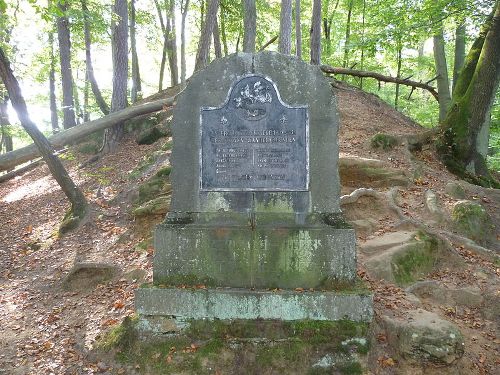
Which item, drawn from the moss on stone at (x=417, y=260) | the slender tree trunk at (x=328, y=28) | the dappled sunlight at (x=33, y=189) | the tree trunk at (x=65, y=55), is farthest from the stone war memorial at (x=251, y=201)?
the slender tree trunk at (x=328, y=28)

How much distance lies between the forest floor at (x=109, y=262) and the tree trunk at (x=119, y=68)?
1112mm

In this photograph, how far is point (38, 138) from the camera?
8.26 metres

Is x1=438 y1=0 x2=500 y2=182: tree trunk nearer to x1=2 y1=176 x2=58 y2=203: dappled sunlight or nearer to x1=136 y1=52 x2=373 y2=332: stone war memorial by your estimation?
x1=136 y1=52 x2=373 y2=332: stone war memorial

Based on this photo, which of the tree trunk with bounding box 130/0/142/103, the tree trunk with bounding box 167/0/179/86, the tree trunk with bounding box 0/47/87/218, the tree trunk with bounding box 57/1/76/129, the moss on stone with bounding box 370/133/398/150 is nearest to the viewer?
the tree trunk with bounding box 0/47/87/218

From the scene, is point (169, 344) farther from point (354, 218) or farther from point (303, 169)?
point (354, 218)

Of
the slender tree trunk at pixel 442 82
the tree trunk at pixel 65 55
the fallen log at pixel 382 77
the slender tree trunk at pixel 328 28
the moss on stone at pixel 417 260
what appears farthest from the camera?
the slender tree trunk at pixel 328 28

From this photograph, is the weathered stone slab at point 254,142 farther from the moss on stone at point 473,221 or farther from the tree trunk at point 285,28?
the tree trunk at point 285,28

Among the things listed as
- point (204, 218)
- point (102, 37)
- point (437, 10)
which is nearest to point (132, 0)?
point (102, 37)

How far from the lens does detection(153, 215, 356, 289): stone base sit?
449 cm

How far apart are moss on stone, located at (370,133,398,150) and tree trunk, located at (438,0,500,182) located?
1.21 meters

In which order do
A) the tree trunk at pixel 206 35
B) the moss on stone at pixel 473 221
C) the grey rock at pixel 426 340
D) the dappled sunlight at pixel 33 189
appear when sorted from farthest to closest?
the tree trunk at pixel 206 35 < the dappled sunlight at pixel 33 189 < the moss on stone at pixel 473 221 < the grey rock at pixel 426 340

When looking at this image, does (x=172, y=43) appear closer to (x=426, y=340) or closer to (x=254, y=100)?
(x=254, y=100)

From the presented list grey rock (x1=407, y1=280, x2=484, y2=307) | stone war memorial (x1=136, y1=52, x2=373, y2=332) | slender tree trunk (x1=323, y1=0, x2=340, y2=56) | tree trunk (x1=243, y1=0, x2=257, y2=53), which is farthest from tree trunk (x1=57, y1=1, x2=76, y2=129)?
grey rock (x1=407, y1=280, x2=484, y2=307)

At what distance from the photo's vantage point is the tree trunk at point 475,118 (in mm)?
9172
